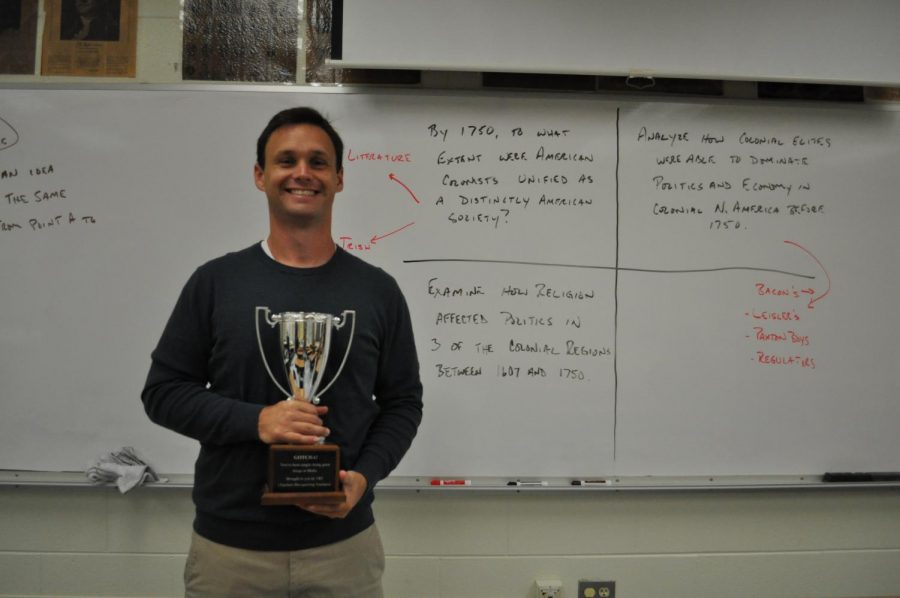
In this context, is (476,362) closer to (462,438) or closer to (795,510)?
(462,438)

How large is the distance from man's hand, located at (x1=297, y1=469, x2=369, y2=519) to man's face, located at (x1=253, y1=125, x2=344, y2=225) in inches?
20.4

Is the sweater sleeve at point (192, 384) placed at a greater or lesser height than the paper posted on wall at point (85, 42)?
lesser

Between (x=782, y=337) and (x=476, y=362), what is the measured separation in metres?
1.04

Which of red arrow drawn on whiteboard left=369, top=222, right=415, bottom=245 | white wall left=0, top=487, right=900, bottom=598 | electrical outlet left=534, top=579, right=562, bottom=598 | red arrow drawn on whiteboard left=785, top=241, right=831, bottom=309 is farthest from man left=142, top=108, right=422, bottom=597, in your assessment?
red arrow drawn on whiteboard left=785, top=241, right=831, bottom=309

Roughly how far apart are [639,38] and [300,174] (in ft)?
4.37

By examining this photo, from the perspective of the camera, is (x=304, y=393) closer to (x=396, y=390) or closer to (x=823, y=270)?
(x=396, y=390)

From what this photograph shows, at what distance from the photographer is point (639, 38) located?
2066mm

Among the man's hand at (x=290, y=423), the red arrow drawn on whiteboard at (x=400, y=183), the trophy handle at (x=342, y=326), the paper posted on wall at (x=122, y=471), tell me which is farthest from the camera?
the red arrow drawn on whiteboard at (x=400, y=183)

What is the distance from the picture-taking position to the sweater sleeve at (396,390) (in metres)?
1.35

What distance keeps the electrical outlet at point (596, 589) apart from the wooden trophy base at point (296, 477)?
4.16ft

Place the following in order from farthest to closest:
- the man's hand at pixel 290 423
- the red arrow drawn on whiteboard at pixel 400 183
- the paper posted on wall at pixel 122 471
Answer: the red arrow drawn on whiteboard at pixel 400 183, the paper posted on wall at pixel 122 471, the man's hand at pixel 290 423

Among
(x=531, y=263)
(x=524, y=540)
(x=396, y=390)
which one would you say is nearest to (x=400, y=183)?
(x=531, y=263)

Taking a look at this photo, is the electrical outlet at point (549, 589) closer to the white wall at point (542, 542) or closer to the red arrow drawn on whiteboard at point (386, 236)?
the white wall at point (542, 542)

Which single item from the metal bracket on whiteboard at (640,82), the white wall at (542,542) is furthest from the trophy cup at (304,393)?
the metal bracket on whiteboard at (640,82)
